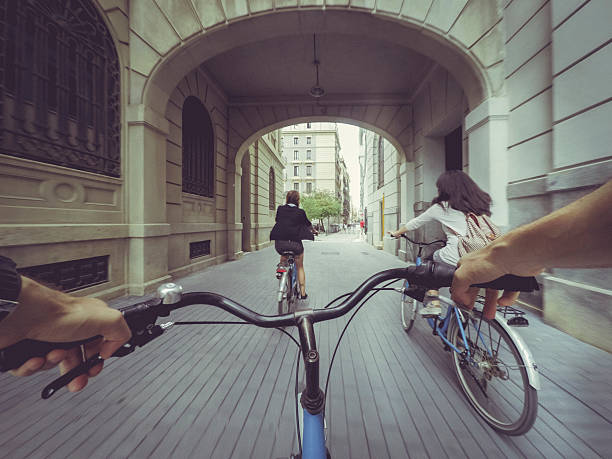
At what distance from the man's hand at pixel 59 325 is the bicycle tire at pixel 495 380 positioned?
2.20 metres

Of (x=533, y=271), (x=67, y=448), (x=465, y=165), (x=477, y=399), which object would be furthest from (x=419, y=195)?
(x=67, y=448)

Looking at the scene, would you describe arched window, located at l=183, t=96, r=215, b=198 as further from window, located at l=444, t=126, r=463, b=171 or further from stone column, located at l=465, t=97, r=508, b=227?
window, located at l=444, t=126, r=463, b=171

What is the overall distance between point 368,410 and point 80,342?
6.84 ft

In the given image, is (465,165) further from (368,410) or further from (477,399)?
(368,410)

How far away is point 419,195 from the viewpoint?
8430mm

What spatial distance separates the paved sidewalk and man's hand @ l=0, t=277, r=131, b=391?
1.46m

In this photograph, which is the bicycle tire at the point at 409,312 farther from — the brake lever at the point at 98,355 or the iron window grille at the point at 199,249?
the iron window grille at the point at 199,249

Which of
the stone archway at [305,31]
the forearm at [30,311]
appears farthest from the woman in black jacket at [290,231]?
the forearm at [30,311]

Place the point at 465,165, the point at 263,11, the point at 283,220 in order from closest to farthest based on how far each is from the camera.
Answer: the point at 283,220 → the point at 263,11 → the point at 465,165

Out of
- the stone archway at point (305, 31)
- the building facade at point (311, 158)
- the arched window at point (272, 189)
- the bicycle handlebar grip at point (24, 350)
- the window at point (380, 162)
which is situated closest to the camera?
the bicycle handlebar grip at point (24, 350)

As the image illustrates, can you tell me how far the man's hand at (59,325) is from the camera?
1.76 ft

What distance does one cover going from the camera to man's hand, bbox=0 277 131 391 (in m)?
0.54

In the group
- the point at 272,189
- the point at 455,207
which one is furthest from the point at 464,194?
the point at 272,189

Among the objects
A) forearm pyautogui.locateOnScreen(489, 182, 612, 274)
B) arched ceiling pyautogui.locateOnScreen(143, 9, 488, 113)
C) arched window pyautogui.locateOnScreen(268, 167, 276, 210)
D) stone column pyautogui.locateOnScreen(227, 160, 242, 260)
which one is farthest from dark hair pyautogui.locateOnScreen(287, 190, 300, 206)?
arched window pyautogui.locateOnScreen(268, 167, 276, 210)
